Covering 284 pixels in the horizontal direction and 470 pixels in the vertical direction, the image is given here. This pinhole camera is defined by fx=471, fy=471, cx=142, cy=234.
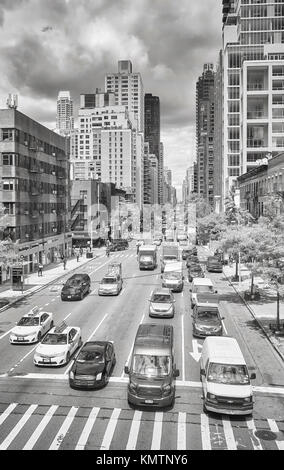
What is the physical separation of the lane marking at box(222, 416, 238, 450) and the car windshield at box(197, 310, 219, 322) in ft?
40.6

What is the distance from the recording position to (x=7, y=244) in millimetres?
44031

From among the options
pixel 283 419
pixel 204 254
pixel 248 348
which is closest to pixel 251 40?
pixel 204 254

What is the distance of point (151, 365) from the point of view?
20625 mm

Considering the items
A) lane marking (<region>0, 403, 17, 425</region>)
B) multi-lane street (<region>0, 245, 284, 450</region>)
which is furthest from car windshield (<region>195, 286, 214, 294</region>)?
lane marking (<region>0, 403, 17, 425</region>)

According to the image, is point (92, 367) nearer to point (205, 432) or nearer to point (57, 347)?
point (57, 347)

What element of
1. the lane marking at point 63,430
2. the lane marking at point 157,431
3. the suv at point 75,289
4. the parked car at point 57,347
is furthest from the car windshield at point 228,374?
the suv at point 75,289

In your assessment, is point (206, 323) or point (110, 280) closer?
point (206, 323)

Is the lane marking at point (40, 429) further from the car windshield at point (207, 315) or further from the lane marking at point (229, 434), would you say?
the car windshield at point (207, 315)

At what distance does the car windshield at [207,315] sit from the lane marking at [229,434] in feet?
40.6

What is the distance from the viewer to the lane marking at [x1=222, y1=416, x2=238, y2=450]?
641 inches

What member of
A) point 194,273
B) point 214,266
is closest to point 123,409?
point 194,273

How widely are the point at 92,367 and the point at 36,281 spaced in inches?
1434

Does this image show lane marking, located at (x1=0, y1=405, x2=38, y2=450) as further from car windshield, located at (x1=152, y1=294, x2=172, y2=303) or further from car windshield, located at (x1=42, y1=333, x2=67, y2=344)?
car windshield, located at (x1=152, y1=294, x2=172, y2=303)
